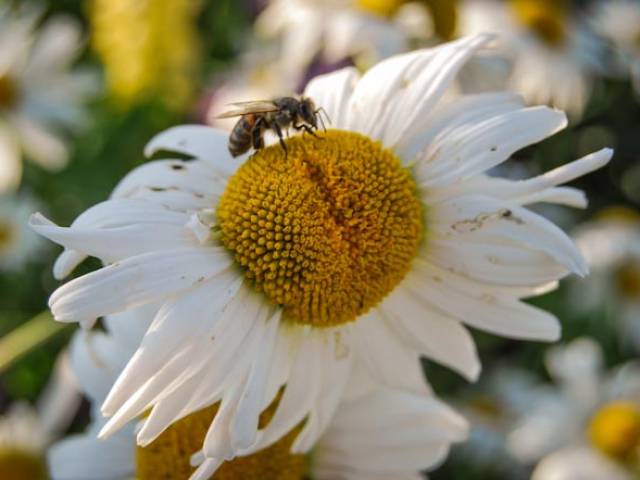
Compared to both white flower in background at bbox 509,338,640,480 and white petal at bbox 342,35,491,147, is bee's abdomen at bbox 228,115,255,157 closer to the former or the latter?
white petal at bbox 342,35,491,147

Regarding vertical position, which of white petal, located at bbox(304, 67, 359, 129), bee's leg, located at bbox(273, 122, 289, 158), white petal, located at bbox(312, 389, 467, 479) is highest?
bee's leg, located at bbox(273, 122, 289, 158)

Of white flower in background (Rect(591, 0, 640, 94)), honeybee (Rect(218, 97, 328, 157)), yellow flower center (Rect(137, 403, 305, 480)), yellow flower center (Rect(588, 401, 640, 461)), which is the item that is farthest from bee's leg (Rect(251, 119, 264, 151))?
white flower in background (Rect(591, 0, 640, 94))

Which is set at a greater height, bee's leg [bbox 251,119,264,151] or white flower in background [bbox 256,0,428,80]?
bee's leg [bbox 251,119,264,151]

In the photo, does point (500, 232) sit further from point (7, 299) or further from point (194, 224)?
point (7, 299)

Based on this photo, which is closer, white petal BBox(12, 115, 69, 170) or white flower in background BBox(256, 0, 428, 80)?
white flower in background BBox(256, 0, 428, 80)

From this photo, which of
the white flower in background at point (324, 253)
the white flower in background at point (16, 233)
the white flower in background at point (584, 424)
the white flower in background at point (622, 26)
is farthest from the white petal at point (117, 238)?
the white flower in background at point (622, 26)
